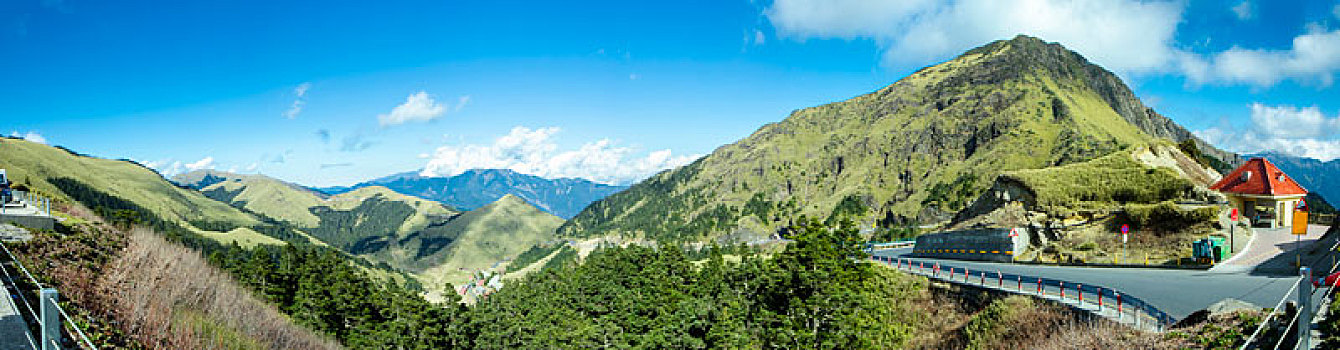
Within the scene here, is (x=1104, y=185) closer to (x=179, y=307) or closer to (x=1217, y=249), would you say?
(x=1217, y=249)

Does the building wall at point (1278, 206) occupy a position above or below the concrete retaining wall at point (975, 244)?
above

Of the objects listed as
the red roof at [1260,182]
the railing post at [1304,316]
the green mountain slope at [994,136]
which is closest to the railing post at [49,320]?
the railing post at [1304,316]

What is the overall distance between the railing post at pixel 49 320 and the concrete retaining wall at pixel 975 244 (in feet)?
137

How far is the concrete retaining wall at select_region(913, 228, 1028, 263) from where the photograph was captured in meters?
38.9

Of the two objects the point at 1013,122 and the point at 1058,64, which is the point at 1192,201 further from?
the point at 1058,64

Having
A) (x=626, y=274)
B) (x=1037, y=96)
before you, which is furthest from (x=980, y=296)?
A: (x=1037, y=96)

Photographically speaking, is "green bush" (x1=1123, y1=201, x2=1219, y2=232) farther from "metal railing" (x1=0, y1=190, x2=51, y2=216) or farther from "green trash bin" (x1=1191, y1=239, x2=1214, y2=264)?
"metal railing" (x1=0, y1=190, x2=51, y2=216)

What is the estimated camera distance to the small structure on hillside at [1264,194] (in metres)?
36.2

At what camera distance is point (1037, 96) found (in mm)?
153125

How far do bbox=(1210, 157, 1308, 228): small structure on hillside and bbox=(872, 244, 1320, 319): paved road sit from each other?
15.2 meters

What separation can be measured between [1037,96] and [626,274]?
461 ft

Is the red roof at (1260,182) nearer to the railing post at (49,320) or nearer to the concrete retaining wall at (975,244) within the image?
the concrete retaining wall at (975,244)

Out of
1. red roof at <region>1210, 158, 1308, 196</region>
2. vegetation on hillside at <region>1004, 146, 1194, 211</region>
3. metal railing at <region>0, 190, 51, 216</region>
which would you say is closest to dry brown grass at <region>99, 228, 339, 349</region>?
metal railing at <region>0, 190, 51, 216</region>

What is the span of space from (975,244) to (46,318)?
4590 cm
